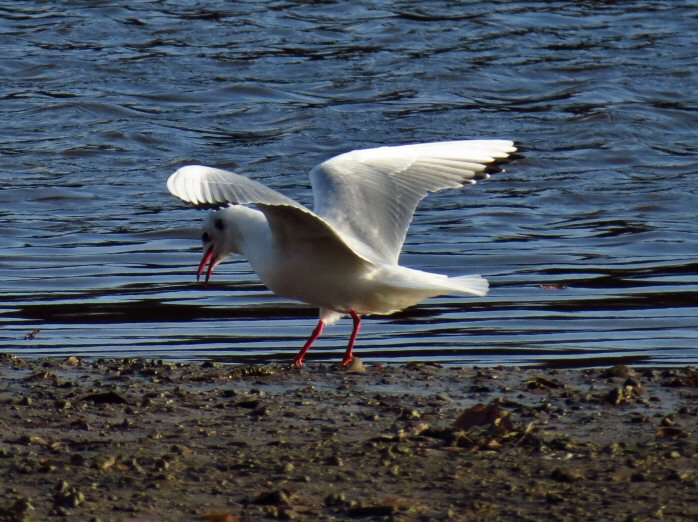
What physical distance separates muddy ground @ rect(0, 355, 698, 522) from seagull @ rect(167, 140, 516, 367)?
50cm

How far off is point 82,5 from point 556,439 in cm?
1625

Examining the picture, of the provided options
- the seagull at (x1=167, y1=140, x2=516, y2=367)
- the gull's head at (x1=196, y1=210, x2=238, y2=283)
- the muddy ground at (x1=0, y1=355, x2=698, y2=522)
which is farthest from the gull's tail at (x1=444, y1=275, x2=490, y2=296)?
the gull's head at (x1=196, y1=210, x2=238, y2=283)

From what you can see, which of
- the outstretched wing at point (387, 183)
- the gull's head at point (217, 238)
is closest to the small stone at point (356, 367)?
the outstretched wing at point (387, 183)

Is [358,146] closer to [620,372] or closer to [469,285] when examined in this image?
[469,285]

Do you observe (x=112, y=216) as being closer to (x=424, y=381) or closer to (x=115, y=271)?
(x=115, y=271)

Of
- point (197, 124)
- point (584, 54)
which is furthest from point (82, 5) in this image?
point (584, 54)

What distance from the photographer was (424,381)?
6809mm

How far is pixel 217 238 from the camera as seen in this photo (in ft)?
27.6

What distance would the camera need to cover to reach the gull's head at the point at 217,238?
823 centimetres

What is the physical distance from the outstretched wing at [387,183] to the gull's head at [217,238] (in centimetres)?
55

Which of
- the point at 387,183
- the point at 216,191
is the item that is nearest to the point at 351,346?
the point at 387,183

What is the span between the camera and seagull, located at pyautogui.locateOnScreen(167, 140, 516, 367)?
6.95m

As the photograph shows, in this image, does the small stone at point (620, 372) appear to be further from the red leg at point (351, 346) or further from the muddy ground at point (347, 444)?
the red leg at point (351, 346)

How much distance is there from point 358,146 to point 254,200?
362 inches
